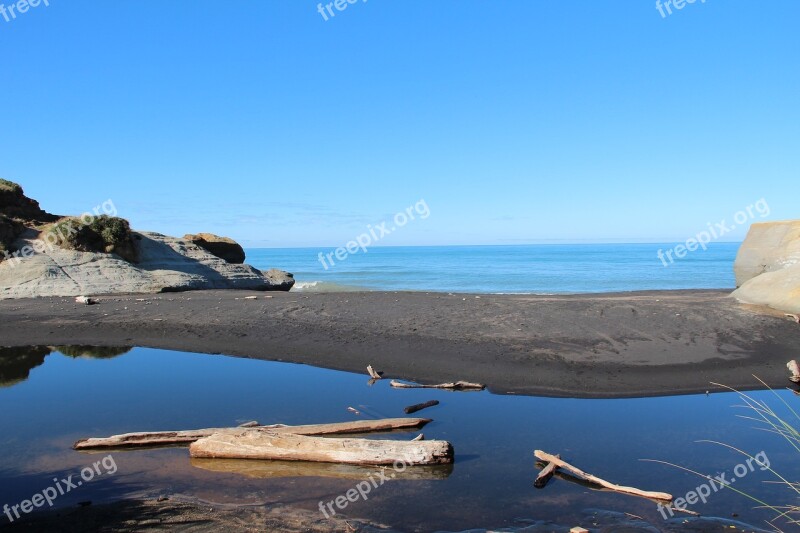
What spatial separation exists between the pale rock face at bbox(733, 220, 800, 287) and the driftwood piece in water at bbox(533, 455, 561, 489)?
1577cm

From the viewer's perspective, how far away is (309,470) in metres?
7.40

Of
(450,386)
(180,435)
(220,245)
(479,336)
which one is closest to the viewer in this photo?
(180,435)

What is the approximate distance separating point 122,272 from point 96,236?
2.84 metres

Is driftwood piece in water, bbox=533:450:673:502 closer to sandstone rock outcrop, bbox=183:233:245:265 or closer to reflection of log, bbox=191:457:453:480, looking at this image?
reflection of log, bbox=191:457:453:480

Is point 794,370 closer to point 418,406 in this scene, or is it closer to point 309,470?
point 418,406

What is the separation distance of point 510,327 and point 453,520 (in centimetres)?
976

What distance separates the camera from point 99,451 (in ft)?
26.8

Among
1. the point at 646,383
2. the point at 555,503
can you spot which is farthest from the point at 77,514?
the point at 646,383

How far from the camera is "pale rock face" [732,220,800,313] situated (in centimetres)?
1717

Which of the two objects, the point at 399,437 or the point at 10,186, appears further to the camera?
the point at 10,186

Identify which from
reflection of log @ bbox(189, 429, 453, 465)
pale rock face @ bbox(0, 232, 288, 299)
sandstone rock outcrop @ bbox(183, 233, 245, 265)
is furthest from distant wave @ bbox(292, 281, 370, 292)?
reflection of log @ bbox(189, 429, 453, 465)

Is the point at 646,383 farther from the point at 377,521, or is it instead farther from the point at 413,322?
the point at 377,521

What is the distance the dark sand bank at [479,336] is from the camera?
12.3m

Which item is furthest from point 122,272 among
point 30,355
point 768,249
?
point 768,249
